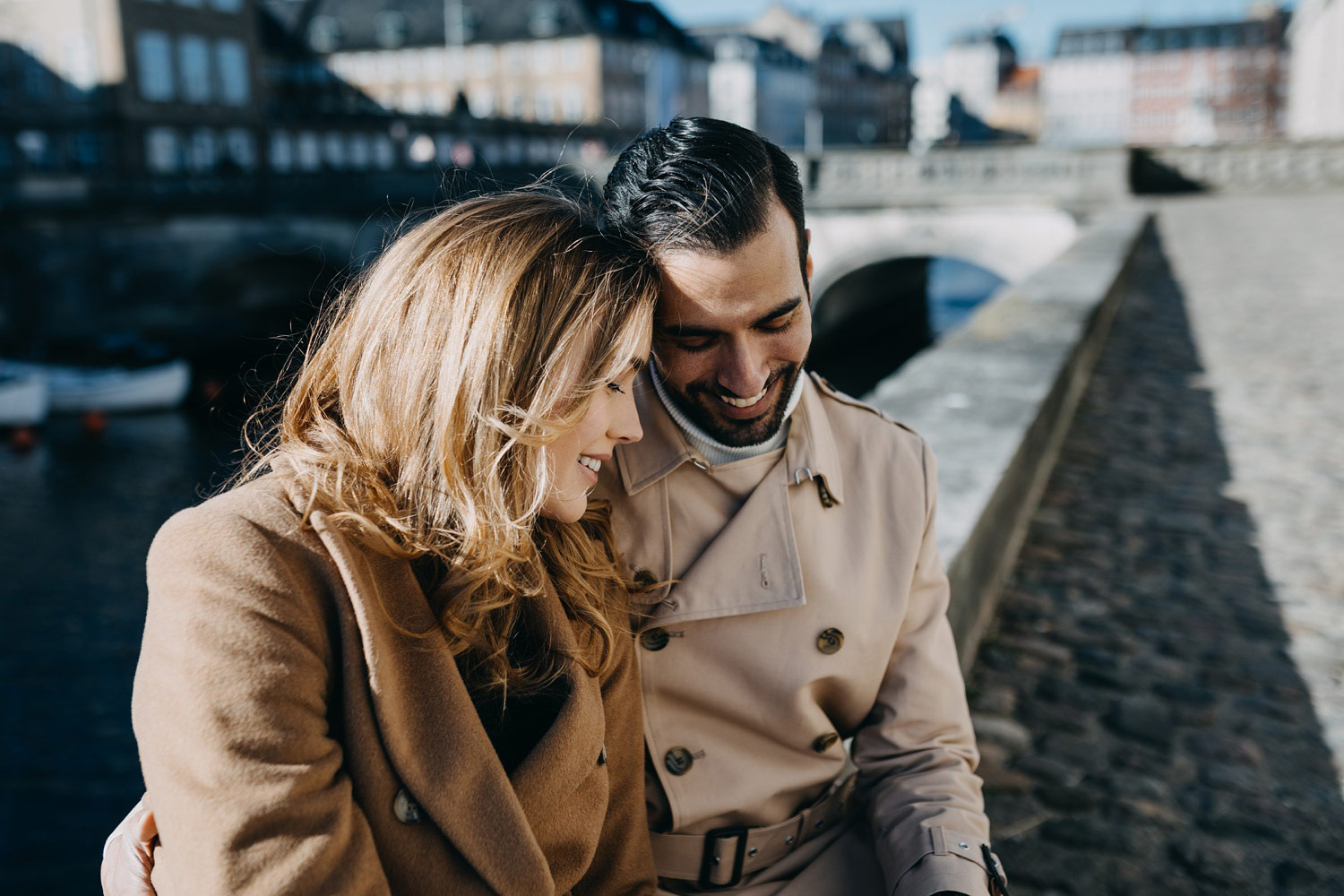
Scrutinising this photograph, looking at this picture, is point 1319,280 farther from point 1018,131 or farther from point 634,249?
point 1018,131

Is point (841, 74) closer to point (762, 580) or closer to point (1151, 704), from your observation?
point (1151, 704)

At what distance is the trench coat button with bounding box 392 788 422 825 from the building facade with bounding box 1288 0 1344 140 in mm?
33141

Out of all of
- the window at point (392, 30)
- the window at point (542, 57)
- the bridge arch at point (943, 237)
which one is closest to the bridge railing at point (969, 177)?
the bridge arch at point (943, 237)

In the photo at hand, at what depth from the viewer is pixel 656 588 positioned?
180 centimetres

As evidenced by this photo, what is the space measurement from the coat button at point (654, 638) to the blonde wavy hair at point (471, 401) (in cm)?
21

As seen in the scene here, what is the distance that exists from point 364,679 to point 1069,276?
7961 mm

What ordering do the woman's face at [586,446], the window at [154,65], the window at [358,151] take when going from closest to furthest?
the woman's face at [586,446] < the window at [154,65] < the window at [358,151]

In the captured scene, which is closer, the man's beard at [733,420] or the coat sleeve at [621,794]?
the coat sleeve at [621,794]

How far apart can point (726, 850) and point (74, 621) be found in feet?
43.2

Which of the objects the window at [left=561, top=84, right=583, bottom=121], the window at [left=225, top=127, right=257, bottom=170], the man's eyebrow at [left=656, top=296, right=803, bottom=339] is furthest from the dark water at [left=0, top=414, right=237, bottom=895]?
the window at [left=561, top=84, right=583, bottom=121]

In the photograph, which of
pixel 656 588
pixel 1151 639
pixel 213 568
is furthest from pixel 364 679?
pixel 1151 639

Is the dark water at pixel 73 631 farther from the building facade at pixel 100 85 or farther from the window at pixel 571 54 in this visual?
the window at pixel 571 54

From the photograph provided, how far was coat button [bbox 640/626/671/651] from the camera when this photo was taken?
1.80 meters

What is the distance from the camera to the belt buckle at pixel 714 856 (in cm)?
183
